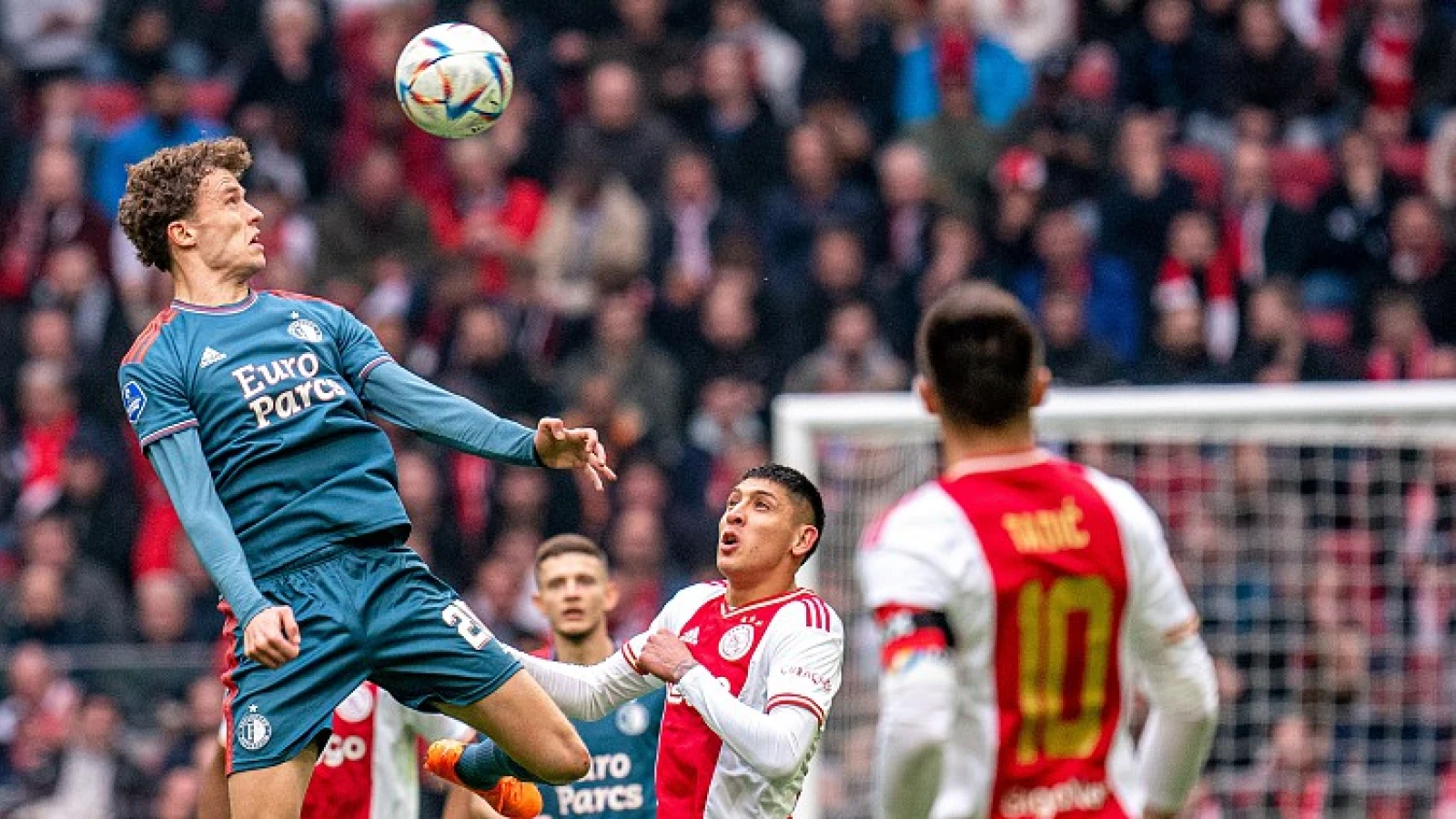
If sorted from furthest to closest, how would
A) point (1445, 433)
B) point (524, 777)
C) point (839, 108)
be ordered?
point (839, 108) < point (1445, 433) < point (524, 777)

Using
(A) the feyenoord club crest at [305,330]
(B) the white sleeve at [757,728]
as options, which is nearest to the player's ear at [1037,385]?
(B) the white sleeve at [757,728]

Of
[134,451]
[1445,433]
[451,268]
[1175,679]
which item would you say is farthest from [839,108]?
[1175,679]

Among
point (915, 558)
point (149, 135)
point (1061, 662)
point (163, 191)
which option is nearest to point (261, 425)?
point (163, 191)

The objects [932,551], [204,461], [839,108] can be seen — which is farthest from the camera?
[839,108]

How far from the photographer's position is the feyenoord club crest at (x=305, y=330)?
5797 millimetres

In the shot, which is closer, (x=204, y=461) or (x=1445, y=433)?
(x=204, y=461)

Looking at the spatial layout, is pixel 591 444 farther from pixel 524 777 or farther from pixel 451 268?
pixel 451 268

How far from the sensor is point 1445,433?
31.2 feet

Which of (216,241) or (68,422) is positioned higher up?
→ (216,241)

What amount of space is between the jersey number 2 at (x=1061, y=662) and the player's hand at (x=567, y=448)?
1365 mm

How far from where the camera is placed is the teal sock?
19.4ft

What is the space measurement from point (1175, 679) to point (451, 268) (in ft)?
29.8

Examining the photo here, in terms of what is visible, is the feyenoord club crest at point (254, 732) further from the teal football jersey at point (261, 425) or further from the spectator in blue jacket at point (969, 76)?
the spectator in blue jacket at point (969, 76)

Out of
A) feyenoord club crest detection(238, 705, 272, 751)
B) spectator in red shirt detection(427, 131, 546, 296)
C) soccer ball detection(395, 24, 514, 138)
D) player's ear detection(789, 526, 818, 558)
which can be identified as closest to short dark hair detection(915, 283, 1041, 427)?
player's ear detection(789, 526, 818, 558)
